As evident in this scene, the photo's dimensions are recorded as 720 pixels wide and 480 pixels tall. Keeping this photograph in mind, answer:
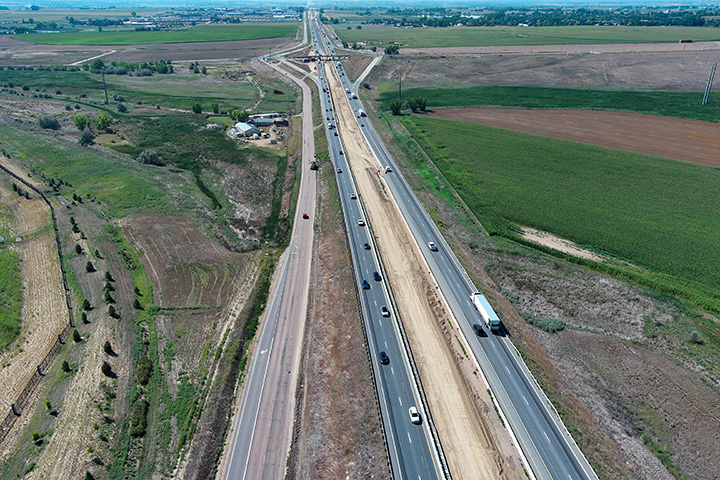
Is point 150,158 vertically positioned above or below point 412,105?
below

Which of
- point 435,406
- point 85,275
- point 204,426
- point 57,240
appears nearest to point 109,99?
point 57,240

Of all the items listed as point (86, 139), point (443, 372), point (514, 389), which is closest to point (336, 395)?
point (443, 372)

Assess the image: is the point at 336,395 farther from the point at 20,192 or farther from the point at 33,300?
the point at 20,192

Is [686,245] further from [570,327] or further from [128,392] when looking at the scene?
[128,392]

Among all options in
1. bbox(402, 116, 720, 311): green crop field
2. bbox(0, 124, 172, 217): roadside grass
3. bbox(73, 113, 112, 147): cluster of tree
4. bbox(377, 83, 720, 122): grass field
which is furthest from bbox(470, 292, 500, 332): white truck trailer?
Result: bbox(73, 113, 112, 147): cluster of tree

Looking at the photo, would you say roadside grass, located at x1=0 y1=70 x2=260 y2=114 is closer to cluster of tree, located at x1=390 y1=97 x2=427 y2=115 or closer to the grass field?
cluster of tree, located at x1=390 y1=97 x2=427 y2=115
